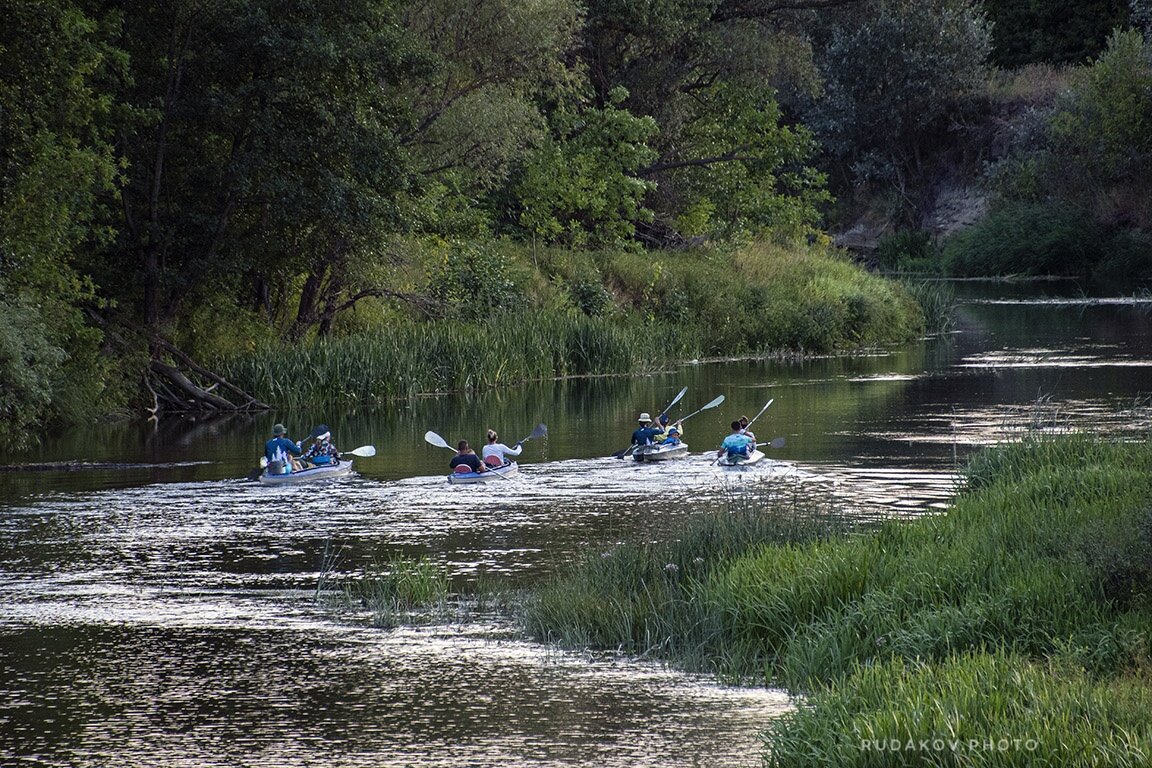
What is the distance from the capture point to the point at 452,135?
40.8 meters

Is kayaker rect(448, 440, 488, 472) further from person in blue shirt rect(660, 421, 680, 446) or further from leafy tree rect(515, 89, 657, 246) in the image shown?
leafy tree rect(515, 89, 657, 246)

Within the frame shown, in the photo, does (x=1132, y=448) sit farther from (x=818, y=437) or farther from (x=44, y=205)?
(x=44, y=205)

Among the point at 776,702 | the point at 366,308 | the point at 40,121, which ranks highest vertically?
the point at 40,121

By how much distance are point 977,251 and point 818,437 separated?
1970 inches

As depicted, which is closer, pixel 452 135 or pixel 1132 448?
pixel 1132 448

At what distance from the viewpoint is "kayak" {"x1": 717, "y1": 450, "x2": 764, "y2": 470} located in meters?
23.1

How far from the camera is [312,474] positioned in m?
23.1

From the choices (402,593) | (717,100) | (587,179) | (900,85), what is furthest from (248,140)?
(900,85)

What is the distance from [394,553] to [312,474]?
628 cm

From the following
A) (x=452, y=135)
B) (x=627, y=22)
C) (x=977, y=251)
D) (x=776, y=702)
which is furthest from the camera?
(x=977, y=251)

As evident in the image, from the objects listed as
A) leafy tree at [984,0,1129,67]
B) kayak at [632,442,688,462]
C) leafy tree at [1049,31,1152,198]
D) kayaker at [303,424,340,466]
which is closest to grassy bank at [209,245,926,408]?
kayaker at [303,424,340,466]

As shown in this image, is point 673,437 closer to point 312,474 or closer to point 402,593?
point 312,474

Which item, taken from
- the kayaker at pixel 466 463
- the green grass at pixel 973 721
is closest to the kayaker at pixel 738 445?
the kayaker at pixel 466 463

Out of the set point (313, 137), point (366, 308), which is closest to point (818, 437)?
point (313, 137)
